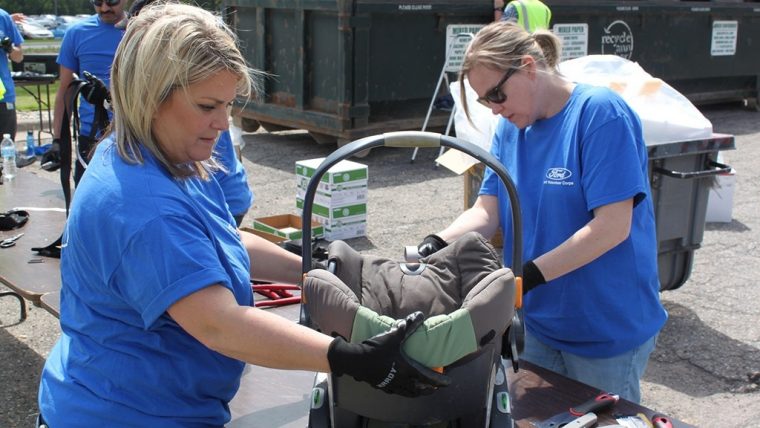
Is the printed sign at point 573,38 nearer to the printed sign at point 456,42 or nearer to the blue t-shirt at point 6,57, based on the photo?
the printed sign at point 456,42

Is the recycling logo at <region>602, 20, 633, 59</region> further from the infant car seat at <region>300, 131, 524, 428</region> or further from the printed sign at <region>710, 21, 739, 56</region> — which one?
the infant car seat at <region>300, 131, 524, 428</region>

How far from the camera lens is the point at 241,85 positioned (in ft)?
5.44

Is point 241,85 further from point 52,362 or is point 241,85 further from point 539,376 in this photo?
point 539,376

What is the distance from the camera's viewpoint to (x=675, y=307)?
16.7 feet

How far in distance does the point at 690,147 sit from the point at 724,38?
8.97 metres

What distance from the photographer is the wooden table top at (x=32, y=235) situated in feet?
10.4

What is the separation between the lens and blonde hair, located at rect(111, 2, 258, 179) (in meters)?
1.50

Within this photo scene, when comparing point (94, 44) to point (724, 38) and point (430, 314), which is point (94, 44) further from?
point (724, 38)

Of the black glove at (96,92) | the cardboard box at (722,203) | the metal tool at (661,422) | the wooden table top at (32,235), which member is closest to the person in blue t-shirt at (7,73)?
the wooden table top at (32,235)

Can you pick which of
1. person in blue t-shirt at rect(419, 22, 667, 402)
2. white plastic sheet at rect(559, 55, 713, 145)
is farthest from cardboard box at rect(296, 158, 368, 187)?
person in blue t-shirt at rect(419, 22, 667, 402)

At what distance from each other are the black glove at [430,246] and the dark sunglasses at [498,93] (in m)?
0.46

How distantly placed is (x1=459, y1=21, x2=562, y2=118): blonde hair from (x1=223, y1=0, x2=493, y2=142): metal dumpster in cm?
636

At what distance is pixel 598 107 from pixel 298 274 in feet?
3.08

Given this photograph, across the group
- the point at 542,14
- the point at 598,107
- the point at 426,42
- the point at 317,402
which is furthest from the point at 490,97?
the point at 426,42
